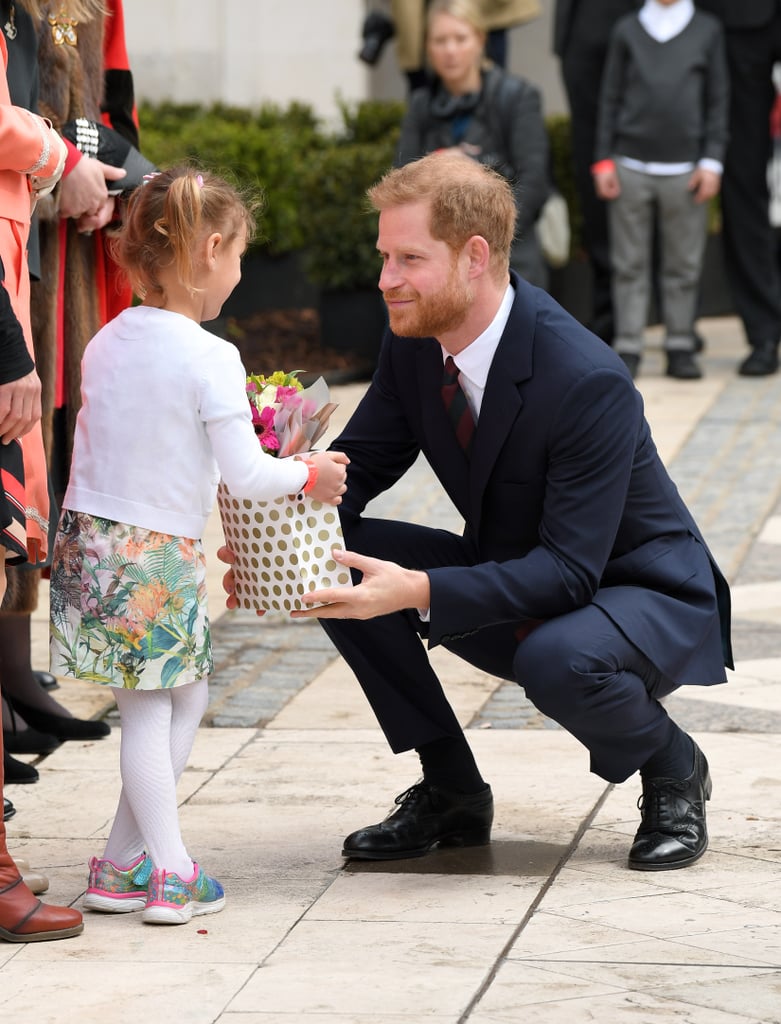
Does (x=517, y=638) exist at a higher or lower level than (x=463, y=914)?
higher

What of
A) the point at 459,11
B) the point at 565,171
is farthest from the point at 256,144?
the point at 459,11

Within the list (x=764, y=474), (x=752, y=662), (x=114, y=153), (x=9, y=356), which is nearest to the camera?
(x=9, y=356)

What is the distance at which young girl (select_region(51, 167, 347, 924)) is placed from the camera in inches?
140

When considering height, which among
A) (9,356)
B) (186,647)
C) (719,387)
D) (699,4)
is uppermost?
(699,4)

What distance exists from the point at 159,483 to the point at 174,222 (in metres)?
0.49

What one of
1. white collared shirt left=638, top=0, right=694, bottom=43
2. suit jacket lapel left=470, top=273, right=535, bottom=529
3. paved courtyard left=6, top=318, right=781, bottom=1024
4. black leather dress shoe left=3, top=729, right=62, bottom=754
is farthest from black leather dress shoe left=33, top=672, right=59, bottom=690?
white collared shirt left=638, top=0, right=694, bottom=43

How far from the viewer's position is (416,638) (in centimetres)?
404

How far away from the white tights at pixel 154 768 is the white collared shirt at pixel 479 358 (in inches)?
32.7

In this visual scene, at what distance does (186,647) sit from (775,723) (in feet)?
6.25

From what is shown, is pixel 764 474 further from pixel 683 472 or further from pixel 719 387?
pixel 719 387

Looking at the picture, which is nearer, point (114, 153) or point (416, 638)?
point (416, 638)

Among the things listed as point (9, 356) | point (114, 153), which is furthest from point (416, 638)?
point (114, 153)

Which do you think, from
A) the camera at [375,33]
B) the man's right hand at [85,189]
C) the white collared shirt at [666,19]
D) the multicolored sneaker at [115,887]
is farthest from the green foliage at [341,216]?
the multicolored sneaker at [115,887]

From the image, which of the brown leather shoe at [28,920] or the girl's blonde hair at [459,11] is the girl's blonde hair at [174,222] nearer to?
the brown leather shoe at [28,920]
